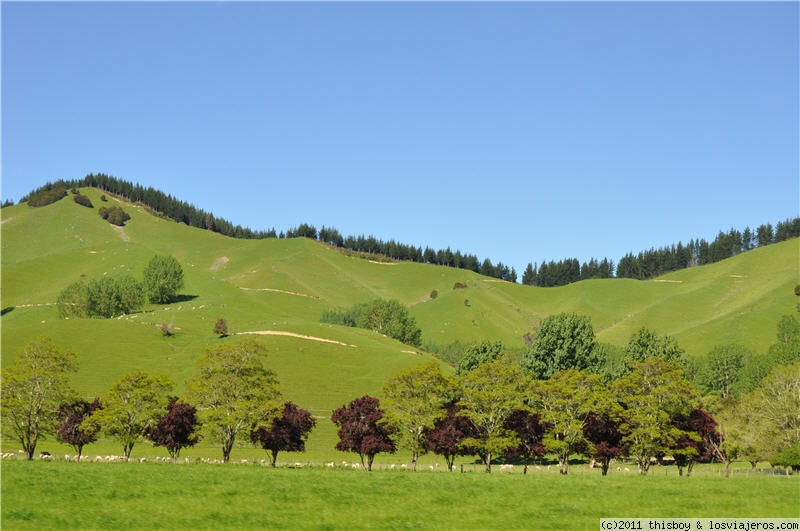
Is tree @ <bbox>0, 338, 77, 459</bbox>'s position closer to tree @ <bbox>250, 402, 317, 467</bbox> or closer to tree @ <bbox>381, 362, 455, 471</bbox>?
tree @ <bbox>250, 402, 317, 467</bbox>

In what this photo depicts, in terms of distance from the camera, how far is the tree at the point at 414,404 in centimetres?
7344

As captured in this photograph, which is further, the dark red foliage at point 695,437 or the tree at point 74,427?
the dark red foliage at point 695,437

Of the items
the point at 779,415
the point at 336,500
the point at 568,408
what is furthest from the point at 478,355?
the point at 336,500

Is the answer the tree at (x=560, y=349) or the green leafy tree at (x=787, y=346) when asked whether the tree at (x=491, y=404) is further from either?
the green leafy tree at (x=787, y=346)

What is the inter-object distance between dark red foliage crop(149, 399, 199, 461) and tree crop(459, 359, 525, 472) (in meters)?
28.5

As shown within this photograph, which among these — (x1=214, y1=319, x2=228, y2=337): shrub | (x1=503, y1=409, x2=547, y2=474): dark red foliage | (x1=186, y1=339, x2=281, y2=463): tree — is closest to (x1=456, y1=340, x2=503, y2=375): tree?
(x1=503, y1=409, x2=547, y2=474): dark red foliage

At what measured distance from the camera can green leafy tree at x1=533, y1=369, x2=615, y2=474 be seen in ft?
244

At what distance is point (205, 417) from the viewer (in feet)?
237

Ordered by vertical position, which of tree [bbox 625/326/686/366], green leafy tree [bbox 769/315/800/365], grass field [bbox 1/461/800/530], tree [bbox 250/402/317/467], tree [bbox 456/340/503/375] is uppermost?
green leafy tree [bbox 769/315/800/365]

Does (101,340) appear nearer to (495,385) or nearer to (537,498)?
(495,385)

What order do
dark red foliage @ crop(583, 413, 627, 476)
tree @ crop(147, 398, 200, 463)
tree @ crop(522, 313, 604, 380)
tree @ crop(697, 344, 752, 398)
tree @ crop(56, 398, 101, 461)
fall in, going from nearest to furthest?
tree @ crop(147, 398, 200, 463) < tree @ crop(56, 398, 101, 461) < dark red foliage @ crop(583, 413, 627, 476) < tree @ crop(522, 313, 604, 380) < tree @ crop(697, 344, 752, 398)

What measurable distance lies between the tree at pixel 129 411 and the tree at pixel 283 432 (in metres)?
11.4

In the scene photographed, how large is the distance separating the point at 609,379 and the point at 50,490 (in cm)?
8833

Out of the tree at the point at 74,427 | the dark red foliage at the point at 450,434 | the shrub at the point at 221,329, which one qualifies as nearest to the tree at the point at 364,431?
the dark red foliage at the point at 450,434
